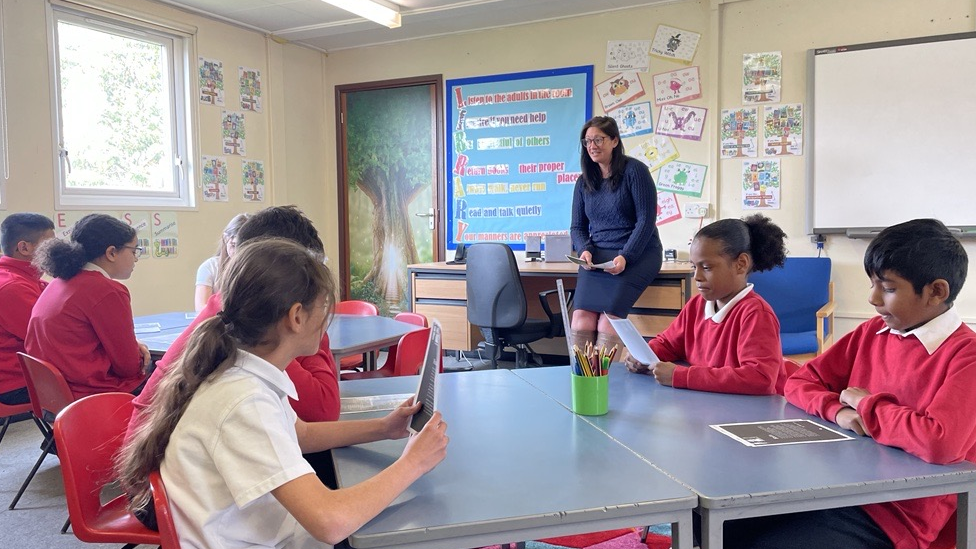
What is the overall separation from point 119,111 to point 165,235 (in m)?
0.86

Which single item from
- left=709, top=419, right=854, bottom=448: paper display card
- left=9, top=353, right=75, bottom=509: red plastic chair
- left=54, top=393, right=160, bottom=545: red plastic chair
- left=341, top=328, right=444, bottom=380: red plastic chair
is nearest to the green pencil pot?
left=709, top=419, right=854, bottom=448: paper display card

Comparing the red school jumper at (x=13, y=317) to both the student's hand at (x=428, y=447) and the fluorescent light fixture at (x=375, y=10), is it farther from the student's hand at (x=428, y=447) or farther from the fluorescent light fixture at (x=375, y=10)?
the fluorescent light fixture at (x=375, y=10)

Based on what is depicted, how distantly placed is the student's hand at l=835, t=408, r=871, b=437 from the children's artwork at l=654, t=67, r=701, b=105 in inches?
147

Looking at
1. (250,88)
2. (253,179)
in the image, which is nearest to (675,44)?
(250,88)

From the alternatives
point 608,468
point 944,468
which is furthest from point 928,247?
point 608,468

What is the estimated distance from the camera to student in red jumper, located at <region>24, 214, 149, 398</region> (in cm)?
251

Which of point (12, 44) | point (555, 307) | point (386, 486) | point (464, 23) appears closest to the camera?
point (386, 486)

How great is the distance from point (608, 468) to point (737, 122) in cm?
395

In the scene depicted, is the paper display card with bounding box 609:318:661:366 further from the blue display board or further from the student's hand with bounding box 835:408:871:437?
the blue display board

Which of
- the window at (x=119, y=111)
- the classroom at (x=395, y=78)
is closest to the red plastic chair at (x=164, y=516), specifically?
the classroom at (x=395, y=78)

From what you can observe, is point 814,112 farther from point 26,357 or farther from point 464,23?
point 26,357

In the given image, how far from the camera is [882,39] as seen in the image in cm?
422

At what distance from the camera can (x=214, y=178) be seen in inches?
203

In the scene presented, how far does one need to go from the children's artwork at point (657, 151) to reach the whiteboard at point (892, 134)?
34.6 inches
